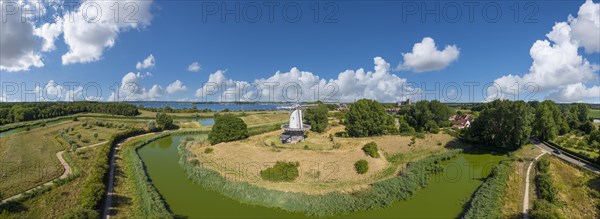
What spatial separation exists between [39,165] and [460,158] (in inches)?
2110

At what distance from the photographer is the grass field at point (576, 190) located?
20.7 m

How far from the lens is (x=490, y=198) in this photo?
72.3 feet

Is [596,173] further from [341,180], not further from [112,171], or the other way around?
[112,171]

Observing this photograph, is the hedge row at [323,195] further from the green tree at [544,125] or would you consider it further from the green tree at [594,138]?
the green tree at [594,138]

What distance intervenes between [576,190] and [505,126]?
16649mm

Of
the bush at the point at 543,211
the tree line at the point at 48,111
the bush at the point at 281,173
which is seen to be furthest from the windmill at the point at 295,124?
the tree line at the point at 48,111

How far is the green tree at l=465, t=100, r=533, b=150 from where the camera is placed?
3881 cm

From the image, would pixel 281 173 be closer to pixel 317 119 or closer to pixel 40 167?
pixel 40 167

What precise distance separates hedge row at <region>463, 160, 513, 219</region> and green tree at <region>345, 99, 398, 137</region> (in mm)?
21917

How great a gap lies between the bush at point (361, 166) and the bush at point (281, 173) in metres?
6.57

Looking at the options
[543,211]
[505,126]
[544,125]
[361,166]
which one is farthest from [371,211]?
[544,125]

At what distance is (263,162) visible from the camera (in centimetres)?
3155

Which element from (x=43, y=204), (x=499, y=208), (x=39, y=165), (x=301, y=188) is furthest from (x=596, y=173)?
(x=39, y=165)

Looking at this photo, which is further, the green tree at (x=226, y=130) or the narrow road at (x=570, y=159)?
the green tree at (x=226, y=130)
